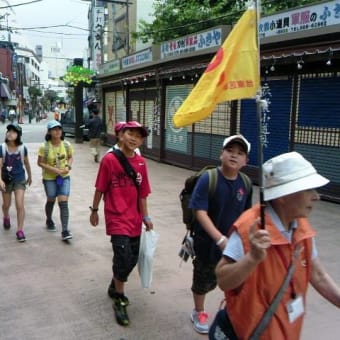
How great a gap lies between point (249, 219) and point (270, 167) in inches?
9.0

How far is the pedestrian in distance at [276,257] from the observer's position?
188cm

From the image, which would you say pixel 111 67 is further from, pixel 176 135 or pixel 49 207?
pixel 49 207

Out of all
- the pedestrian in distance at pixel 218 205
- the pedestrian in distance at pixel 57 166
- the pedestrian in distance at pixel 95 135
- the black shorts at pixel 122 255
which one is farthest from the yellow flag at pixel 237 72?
the pedestrian in distance at pixel 95 135

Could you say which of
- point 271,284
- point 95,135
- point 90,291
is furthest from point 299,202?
point 95,135

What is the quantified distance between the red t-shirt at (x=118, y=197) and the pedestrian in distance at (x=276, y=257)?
80.0 inches

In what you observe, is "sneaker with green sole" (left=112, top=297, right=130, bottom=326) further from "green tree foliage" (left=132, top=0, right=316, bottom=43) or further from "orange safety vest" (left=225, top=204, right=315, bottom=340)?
"green tree foliage" (left=132, top=0, right=316, bottom=43)

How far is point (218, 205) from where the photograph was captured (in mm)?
3416

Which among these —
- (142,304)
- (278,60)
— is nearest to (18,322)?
(142,304)

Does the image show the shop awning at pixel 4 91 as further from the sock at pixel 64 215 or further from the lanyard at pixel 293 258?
the lanyard at pixel 293 258

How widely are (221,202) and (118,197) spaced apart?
1.00 m

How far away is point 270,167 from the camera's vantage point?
194cm

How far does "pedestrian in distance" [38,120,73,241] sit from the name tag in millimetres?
4615

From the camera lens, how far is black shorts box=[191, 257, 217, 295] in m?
3.66

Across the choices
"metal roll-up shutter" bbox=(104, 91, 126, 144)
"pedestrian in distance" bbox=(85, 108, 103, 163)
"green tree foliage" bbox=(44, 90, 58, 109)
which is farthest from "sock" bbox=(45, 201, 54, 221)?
"green tree foliage" bbox=(44, 90, 58, 109)
